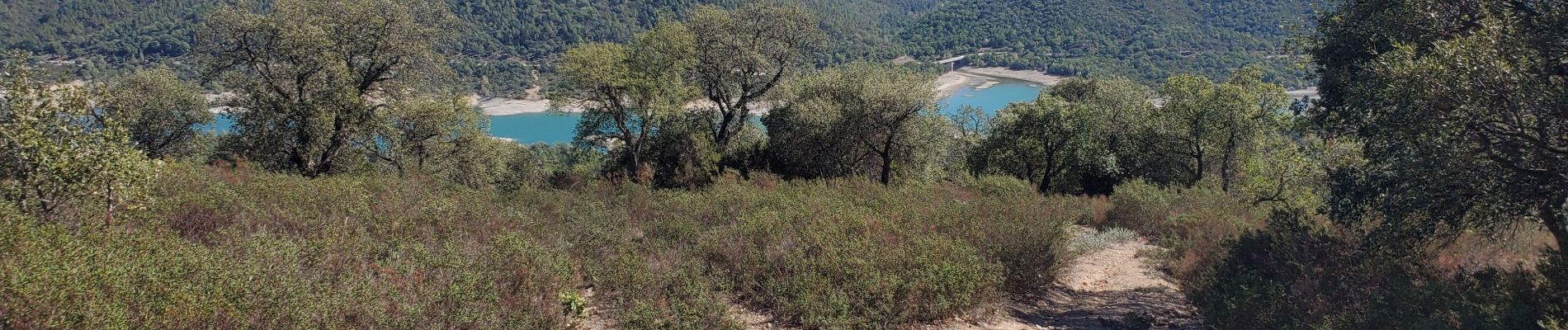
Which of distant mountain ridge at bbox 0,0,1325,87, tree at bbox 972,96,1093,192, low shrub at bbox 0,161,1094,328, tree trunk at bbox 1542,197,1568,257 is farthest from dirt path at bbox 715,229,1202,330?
distant mountain ridge at bbox 0,0,1325,87

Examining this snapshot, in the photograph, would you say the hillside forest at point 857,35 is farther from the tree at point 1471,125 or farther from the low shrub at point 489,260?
the tree at point 1471,125

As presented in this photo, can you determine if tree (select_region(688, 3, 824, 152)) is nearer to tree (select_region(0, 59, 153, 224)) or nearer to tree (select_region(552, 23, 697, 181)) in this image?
tree (select_region(552, 23, 697, 181))

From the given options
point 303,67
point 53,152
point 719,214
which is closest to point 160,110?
point 303,67

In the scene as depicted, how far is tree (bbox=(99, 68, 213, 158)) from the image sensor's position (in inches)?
701

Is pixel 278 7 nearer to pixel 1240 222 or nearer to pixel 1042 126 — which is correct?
pixel 1240 222

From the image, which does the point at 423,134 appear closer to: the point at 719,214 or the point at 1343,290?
the point at 719,214

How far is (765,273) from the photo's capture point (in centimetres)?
806

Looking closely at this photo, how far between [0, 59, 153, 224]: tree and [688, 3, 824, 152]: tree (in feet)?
53.1

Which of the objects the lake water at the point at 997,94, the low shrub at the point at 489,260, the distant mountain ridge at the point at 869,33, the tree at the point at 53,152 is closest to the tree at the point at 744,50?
the low shrub at the point at 489,260

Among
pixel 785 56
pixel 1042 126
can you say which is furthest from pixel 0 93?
pixel 1042 126

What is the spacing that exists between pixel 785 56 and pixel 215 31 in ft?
47.4

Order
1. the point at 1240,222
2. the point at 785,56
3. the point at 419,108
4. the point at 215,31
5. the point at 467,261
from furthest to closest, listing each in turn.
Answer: the point at 785,56
the point at 419,108
the point at 215,31
the point at 1240,222
the point at 467,261

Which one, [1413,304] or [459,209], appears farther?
[459,209]

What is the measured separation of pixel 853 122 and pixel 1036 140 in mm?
11353
